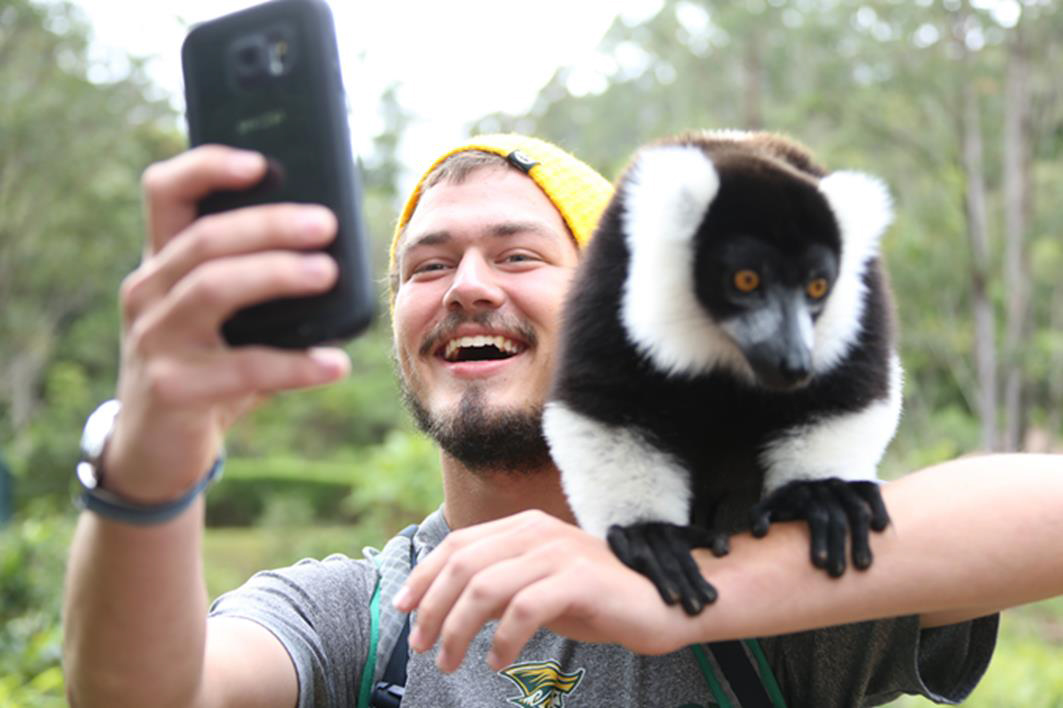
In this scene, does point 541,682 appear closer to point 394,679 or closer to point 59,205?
point 394,679

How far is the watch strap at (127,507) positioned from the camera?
3.85 ft

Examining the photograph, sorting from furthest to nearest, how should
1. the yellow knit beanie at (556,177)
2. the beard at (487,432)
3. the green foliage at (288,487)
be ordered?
the green foliage at (288,487), the yellow knit beanie at (556,177), the beard at (487,432)

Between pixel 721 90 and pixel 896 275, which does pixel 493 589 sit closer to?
pixel 896 275

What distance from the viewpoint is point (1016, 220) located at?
674 inches

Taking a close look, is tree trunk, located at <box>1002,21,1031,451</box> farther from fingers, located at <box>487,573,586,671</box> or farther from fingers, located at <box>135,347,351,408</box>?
fingers, located at <box>135,347,351,408</box>

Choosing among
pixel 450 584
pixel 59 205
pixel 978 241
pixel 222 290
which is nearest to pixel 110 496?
pixel 222 290

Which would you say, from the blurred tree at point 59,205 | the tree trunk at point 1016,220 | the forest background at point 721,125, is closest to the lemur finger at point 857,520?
the forest background at point 721,125

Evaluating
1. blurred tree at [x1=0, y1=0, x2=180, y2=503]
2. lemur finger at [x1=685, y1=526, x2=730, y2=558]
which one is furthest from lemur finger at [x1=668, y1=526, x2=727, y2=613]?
blurred tree at [x1=0, y1=0, x2=180, y2=503]

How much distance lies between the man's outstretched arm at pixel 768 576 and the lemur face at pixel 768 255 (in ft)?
1.18

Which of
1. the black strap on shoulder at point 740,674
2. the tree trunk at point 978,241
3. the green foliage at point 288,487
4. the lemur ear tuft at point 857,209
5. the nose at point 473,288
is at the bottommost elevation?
the green foliage at point 288,487

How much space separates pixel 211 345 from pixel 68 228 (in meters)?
23.3

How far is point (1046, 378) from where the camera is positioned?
800 inches

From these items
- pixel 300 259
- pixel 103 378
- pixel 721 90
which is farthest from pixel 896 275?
pixel 103 378

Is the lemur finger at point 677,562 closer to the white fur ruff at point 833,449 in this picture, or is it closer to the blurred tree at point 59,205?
the white fur ruff at point 833,449
